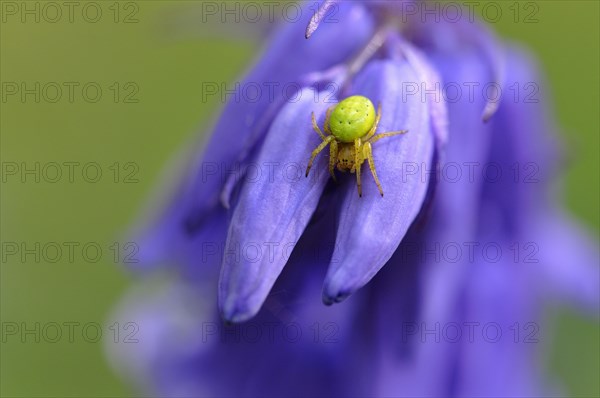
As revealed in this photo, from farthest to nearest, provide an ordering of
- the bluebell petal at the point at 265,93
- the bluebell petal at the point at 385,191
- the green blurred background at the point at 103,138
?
the green blurred background at the point at 103,138 → the bluebell petal at the point at 265,93 → the bluebell petal at the point at 385,191

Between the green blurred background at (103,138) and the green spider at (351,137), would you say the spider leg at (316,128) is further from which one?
the green blurred background at (103,138)

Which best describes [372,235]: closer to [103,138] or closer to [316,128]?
[316,128]

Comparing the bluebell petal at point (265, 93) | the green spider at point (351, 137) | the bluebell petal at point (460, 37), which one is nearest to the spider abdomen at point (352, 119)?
the green spider at point (351, 137)

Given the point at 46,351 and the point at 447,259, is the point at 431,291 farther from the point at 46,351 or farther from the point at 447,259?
the point at 46,351

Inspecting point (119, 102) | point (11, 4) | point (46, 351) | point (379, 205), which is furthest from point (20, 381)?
point (379, 205)

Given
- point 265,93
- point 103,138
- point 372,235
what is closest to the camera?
point 372,235

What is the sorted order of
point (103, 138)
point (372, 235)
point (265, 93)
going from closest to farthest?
point (372, 235), point (265, 93), point (103, 138)

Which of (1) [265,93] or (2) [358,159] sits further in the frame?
(1) [265,93]

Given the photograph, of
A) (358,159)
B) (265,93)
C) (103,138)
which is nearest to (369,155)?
(358,159)

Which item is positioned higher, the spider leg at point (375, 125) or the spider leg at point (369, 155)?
the spider leg at point (375, 125)
